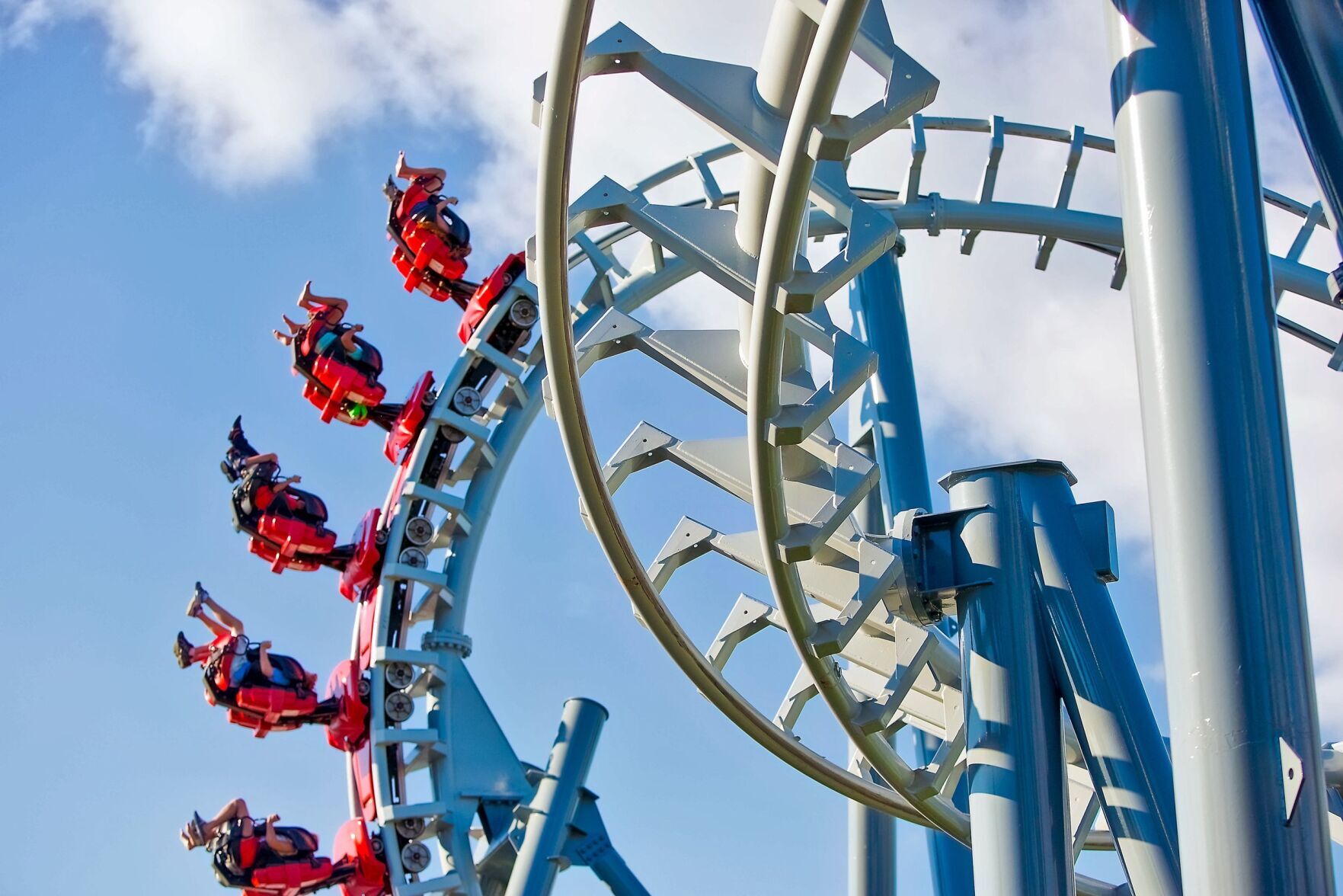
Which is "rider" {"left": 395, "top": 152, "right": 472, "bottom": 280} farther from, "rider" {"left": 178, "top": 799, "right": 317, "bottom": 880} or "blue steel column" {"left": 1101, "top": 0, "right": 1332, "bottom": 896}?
"blue steel column" {"left": 1101, "top": 0, "right": 1332, "bottom": 896}

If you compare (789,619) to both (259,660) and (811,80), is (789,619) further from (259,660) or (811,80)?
(259,660)

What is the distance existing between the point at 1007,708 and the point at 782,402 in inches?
58.6

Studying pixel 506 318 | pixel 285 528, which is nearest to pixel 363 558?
pixel 285 528

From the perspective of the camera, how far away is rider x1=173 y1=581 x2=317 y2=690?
30.3 ft

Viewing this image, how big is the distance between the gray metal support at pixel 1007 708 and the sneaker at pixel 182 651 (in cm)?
651

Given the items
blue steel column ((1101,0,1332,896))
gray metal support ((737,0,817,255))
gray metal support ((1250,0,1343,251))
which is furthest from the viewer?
gray metal support ((737,0,817,255))

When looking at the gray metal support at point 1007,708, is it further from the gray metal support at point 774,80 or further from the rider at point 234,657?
the rider at point 234,657

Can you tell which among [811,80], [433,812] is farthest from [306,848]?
[811,80]

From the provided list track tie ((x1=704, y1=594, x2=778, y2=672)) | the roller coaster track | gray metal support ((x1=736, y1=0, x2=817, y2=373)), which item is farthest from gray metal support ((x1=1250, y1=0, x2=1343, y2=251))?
track tie ((x1=704, y1=594, x2=778, y2=672))

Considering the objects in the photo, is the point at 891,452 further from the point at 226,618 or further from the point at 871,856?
the point at 226,618

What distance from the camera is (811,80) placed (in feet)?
9.55

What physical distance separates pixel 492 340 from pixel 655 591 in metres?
6.18

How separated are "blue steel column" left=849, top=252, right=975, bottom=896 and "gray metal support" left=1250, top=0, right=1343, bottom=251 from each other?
3.15 metres

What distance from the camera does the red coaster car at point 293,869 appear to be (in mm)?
8898
